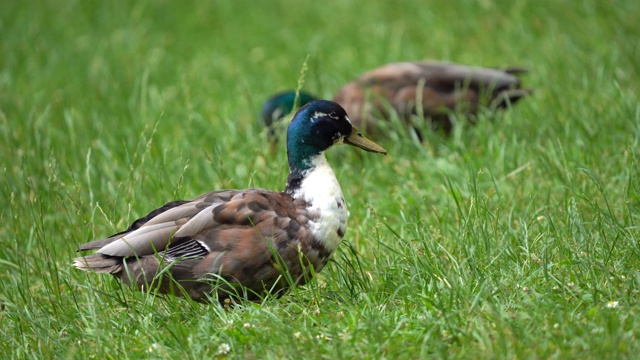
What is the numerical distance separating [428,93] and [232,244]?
3.06 m

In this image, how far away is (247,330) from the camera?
335 centimetres

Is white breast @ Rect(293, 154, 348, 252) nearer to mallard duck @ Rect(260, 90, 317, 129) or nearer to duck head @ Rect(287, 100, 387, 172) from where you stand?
duck head @ Rect(287, 100, 387, 172)

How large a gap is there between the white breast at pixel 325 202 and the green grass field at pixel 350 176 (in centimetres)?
14

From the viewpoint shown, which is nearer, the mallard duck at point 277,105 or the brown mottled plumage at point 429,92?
the brown mottled plumage at point 429,92

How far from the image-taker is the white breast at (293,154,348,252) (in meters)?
3.78

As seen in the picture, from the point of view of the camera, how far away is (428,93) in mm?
6441

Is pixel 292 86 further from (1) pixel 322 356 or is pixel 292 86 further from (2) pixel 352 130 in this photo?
(1) pixel 322 356

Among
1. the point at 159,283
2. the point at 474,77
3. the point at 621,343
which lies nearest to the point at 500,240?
the point at 621,343

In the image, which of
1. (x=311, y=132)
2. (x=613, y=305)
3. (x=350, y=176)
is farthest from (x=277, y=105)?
(x=613, y=305)

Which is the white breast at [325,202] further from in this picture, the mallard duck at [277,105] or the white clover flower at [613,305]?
the mallard duck at [277,105]

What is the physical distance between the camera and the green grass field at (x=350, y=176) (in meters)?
3.31

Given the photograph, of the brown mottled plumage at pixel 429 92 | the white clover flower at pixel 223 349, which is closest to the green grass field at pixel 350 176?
the white clover flower at pixel 223 349

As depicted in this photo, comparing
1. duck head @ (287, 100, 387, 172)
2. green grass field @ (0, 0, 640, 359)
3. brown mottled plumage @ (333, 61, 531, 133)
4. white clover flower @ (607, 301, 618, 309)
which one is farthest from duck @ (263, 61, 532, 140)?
white clover flower @ (607, 301, 618, 309)

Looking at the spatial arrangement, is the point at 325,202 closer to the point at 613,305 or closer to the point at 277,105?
the point at 613,305
